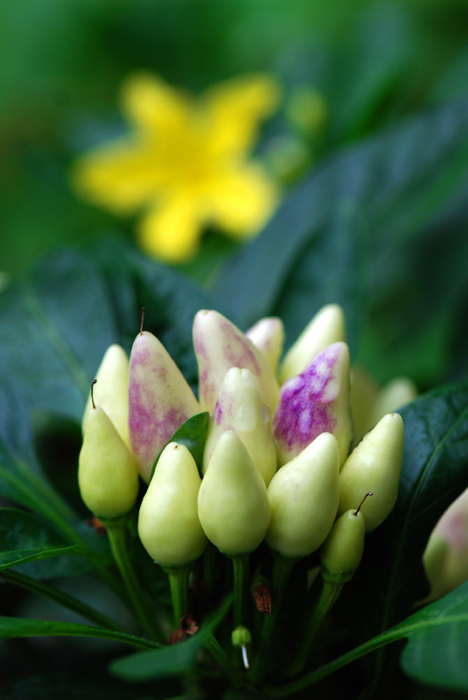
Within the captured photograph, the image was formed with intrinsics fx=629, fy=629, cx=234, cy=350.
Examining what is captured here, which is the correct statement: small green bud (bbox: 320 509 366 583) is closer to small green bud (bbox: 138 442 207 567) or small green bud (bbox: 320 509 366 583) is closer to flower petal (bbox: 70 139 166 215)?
small green bud (bbox: 138 442 207 567)

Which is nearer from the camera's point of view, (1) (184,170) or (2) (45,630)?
(2) (45,630)

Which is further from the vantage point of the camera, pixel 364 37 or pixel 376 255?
pixel 364 37

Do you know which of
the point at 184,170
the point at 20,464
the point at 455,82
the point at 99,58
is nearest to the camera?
the point at 20,464

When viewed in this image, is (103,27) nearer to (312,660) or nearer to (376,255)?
(376,255)

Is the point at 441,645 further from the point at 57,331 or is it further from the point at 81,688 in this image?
the point at 57,331

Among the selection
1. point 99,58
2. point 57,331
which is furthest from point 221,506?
point 99,58

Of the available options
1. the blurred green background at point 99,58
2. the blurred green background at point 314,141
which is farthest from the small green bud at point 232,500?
the blurred green background at point 99,58

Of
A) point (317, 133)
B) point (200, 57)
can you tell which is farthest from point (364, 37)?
point (200, 57)

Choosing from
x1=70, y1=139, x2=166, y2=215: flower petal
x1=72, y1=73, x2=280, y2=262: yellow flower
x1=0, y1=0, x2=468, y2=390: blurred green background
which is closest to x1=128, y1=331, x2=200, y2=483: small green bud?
x1=0, y1=0, x2=468, y2=390: blurred green background
